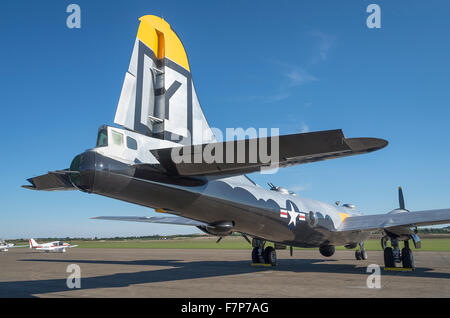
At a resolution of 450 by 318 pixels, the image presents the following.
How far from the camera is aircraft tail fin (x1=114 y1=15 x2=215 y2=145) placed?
A: 10.4 m

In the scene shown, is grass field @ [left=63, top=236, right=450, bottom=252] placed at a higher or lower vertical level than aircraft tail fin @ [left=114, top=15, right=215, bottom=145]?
lower

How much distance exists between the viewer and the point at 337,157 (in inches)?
343

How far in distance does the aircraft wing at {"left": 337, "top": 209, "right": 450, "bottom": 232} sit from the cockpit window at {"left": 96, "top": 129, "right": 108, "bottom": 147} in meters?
14.9

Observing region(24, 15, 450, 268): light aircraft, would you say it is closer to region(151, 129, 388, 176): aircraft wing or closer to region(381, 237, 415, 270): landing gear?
region(151, 129, 388, 176): aircraft wing

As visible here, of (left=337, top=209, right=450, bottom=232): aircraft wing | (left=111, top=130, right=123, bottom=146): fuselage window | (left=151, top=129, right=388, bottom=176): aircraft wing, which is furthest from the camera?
(left=337, top=209, right=450, bottom=232): aircraft wing

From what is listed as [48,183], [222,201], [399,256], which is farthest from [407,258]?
[48,183]

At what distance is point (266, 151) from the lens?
796 centimetres

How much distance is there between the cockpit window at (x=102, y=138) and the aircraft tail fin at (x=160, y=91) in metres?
0.67

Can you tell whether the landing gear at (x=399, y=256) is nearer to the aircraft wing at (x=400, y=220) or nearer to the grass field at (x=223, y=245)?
the aircraft wing at (x=400, y=220)

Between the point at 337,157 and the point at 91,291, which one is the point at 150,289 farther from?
the point at 337,157

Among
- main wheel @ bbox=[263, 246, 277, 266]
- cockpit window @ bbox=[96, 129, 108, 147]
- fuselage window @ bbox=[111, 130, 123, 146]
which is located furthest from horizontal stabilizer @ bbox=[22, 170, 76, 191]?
main wheel @ bbox=[263, 246, 277, 266]

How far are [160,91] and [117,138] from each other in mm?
2596

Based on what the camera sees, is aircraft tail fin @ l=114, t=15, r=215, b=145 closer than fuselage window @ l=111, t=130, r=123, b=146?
No
